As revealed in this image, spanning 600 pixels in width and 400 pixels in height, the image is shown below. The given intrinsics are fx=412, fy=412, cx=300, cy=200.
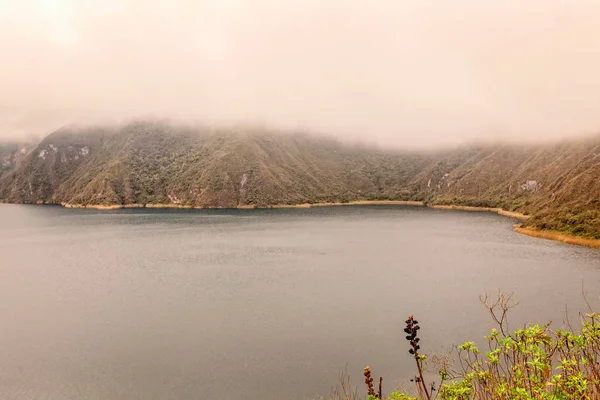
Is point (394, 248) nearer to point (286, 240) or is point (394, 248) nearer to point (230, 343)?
point (286, 240)

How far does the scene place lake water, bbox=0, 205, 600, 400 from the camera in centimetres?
3409

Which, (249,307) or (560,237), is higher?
(560,237)

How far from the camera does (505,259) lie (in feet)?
268

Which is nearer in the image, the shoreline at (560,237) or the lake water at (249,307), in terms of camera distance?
the lake water at (249,307)

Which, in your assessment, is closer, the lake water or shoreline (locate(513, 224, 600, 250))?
the lake water

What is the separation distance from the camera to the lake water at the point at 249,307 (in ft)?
112

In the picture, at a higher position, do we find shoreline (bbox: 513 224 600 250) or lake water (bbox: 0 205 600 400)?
shoreline (bbox: 513 224 600 250)

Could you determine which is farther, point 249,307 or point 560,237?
point 560,237

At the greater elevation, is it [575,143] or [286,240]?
[575,143]

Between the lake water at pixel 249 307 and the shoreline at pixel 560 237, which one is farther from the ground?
the shoreline at pixel 560 237

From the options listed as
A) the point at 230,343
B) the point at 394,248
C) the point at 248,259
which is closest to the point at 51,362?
the point at 230,343

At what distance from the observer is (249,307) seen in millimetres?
52812

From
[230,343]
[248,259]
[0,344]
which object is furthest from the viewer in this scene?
[248,259]

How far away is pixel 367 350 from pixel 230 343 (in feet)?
44.0
